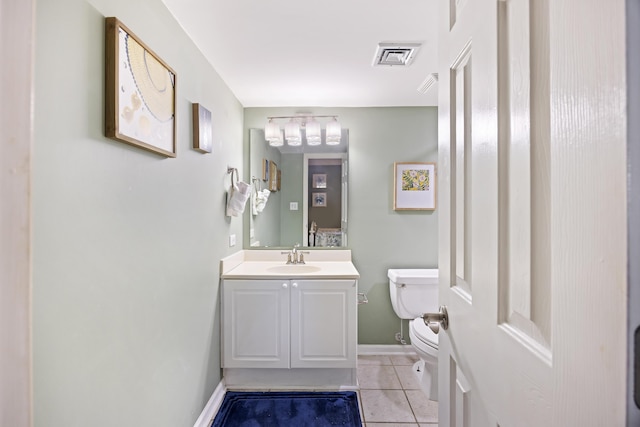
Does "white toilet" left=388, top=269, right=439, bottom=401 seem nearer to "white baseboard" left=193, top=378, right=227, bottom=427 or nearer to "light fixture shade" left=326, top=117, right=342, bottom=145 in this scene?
"light fixture shade" left=326, top=117, right=342, bottom=145

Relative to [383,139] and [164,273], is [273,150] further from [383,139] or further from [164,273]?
[164,273]

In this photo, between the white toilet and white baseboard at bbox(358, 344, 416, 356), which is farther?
white baseboard at bbox(358, 344, 416, 356)

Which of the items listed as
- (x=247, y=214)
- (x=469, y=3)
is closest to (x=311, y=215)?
(x=247, y=214)

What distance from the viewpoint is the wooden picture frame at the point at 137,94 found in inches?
38.6

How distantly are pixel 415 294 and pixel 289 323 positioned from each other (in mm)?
1055

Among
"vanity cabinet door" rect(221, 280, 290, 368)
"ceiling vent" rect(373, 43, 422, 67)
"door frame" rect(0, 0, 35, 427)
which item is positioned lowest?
"vanity cabinet door" rect(221, 280, 290, 368)

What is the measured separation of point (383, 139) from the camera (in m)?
2.73

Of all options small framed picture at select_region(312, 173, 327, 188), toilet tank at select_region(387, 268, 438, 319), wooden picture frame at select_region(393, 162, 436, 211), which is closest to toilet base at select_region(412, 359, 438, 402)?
toilet tank at select_region(387, 268, 438, 319)

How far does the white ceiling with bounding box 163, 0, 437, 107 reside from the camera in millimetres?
1403

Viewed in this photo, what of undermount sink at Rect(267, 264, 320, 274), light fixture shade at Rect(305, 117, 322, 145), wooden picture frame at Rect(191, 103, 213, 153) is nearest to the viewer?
wooden picture frame at Rect(191, 103, 213, 153)

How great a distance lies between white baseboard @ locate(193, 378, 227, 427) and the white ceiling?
209 cm

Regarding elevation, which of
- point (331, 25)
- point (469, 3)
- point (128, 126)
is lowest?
point (128, 126)

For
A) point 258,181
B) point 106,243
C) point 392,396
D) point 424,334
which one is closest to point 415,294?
point 424,334

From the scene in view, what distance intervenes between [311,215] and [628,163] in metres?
2.51
